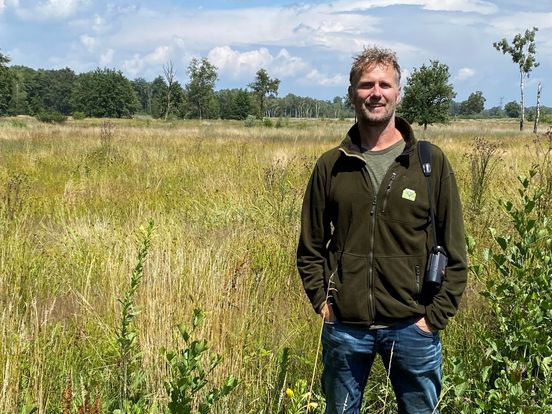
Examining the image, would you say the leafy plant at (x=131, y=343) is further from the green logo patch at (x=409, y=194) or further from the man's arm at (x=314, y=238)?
the green logo patch at (x=409, y=194)

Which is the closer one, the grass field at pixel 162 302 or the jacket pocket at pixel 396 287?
the jacket pocket at pixel 396 287

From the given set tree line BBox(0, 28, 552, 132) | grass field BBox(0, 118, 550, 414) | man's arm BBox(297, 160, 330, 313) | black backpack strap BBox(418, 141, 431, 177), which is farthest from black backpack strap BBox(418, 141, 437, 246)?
tree line BBox(0, 28, 552, 132)

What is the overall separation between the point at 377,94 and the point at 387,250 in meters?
0.66

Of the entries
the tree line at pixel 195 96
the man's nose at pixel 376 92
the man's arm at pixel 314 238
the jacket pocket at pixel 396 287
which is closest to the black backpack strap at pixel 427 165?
the jacket pocket at pixel 396 287

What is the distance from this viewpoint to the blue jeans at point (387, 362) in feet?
7.00

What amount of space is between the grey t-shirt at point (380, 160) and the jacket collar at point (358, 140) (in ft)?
0.12

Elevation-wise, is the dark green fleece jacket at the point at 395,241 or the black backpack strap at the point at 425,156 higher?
the black backpack strap at the point at 425,156

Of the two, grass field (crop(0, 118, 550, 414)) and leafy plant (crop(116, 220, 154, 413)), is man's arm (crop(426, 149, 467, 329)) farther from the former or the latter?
leafy plant (crop(116, 220, 154, 413))

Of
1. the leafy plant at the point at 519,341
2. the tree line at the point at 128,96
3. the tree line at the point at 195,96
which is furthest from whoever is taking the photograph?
the tree line at the point at 128,96

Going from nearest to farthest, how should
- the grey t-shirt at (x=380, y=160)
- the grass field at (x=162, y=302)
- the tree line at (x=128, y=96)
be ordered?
the grey t-shirt at (x=380, y=160)
the grass field at (x=162, y=302)
the tree line at (x=128, y=96)

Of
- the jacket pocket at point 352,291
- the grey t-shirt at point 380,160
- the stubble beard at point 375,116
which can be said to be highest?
the stubble beard at point 375,116

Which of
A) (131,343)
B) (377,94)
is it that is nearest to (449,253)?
(377,94)

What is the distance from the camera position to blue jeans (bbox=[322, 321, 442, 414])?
2133 mm

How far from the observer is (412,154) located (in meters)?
2.14
